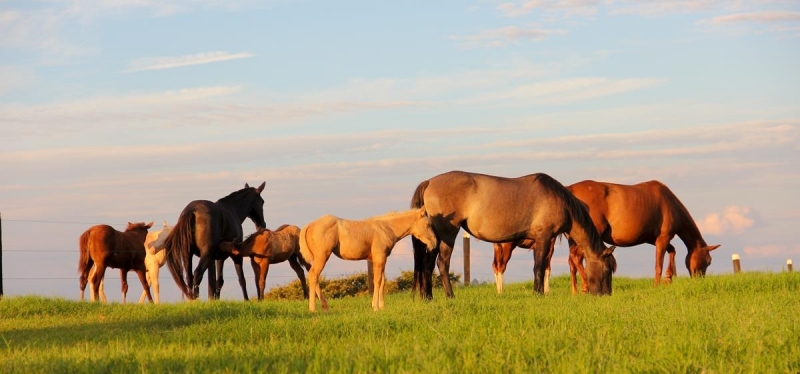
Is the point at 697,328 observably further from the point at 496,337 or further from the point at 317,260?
the point at 317,260

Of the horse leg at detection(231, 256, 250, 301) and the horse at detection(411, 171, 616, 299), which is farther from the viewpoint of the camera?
→ the horse leg at detection(231, 256, 250, 301)

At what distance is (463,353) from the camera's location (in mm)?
8156

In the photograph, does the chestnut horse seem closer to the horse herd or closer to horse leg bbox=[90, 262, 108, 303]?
the horse herd

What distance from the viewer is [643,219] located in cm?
1942

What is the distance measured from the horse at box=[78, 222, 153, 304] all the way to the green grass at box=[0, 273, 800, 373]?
18.0ft

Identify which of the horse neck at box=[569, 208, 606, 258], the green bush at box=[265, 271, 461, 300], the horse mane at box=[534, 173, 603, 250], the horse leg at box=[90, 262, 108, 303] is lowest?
the green bush at box=[265, 271, 461, 300]

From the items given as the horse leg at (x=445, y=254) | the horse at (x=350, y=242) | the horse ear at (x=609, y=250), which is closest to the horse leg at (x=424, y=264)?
the horse leg at (x=445, y=254)

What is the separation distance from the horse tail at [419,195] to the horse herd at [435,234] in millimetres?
23

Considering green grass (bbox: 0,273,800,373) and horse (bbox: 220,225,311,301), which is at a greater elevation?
horse (bbox: 220,225,311,301)

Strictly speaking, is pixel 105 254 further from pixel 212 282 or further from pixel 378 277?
pixel 378 277

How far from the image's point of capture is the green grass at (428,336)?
7.96 meters

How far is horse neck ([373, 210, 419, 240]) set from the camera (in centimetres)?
1409

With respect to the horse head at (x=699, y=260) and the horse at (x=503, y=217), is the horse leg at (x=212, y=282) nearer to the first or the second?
the horse at (x=503, y=217)

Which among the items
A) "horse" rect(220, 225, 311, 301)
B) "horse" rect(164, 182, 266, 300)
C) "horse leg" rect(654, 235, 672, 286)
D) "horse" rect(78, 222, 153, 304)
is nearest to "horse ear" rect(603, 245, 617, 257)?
"horse leg" rect(654, 235, 672, 286)
